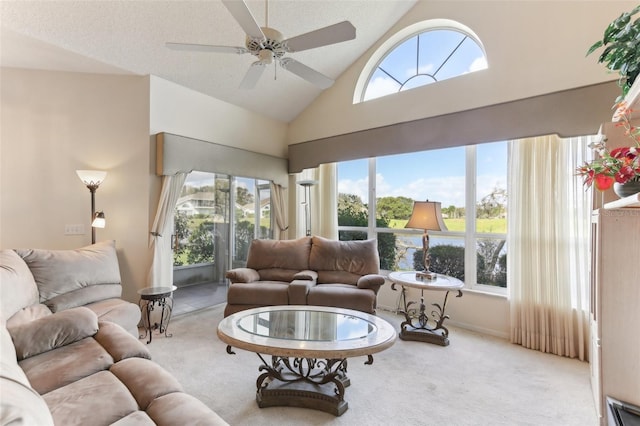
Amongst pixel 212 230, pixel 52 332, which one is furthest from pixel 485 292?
pixel 52 332

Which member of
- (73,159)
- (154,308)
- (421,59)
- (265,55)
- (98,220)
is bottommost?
(154,308)

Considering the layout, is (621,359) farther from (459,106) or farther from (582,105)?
(459,106)

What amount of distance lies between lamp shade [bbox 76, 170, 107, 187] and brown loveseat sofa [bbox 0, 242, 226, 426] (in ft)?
2.75

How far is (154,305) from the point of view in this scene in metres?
3.62

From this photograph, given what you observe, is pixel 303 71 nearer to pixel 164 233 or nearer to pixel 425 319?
pixel 164 233

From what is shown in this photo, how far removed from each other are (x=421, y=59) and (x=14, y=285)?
5099mm

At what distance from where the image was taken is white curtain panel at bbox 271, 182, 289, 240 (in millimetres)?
5488

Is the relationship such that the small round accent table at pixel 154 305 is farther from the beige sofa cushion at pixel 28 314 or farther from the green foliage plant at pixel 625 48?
the green foliage plant at pixel 625 48

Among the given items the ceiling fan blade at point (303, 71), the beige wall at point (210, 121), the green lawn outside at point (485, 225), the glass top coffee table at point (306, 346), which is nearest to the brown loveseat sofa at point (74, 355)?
the glass top coffee table at point (306, 346)

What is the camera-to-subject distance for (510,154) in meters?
3.45

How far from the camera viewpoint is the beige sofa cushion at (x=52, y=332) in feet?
6.02

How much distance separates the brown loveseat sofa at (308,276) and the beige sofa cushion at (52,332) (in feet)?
5.15

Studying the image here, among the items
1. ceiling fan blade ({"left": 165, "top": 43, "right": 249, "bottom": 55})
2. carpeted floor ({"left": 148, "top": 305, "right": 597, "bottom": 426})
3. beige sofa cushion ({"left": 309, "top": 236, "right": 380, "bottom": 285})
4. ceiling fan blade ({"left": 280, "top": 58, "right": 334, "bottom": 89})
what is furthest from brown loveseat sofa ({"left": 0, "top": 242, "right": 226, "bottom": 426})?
ceiling fan blade ({"left": 280, "top": 58, "right": 334, "bottom": 89})

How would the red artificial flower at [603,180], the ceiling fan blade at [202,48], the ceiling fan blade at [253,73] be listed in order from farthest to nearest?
1. the ceiling fan blade at [253,73]
2. the ceiling fan blade at [202,48]
3. the red artificial flower at [603,180]
